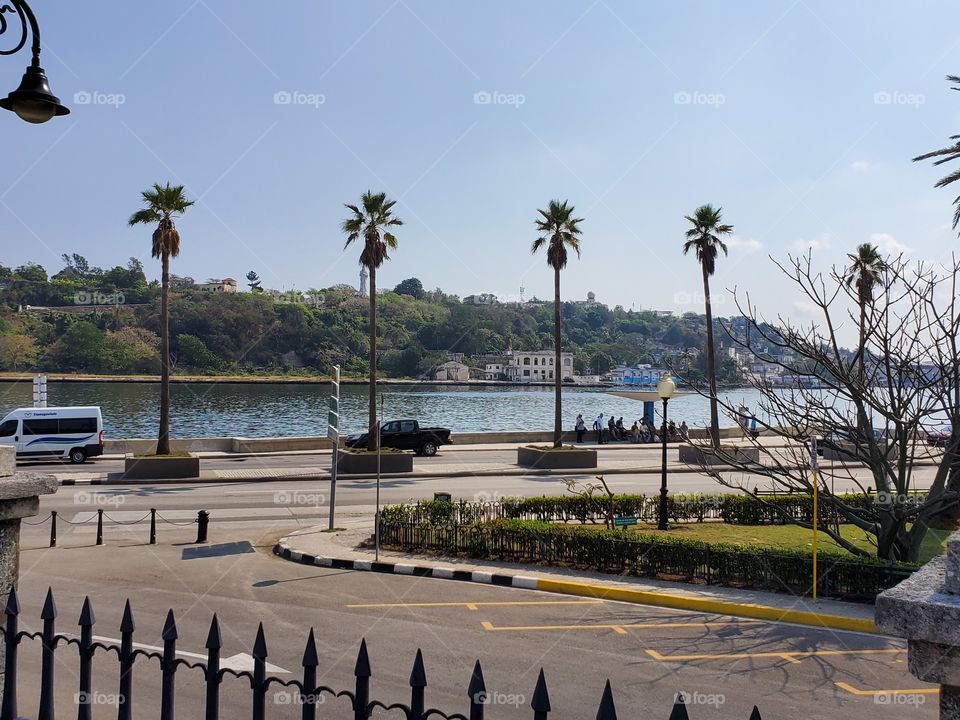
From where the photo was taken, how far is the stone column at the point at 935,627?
2.43 meters

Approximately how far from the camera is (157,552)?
16.6 m

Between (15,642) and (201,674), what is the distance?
5.44m

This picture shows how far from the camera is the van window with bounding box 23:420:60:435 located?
33312 millimetres

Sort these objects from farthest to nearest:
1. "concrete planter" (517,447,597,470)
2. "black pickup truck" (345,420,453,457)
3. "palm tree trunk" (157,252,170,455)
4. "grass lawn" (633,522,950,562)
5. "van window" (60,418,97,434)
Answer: "black pickup truck" (345,420,453,457)
"concrete planter" (517,447,597,470)
"van window" (60,418,97,434)
"palm tree trunk" (157,252,170,455)
"grass lawn" (633,522,950,562)

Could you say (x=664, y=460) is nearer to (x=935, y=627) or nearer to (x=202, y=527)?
(x=202, y=527)

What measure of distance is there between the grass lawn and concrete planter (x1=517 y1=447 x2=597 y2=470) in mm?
14665

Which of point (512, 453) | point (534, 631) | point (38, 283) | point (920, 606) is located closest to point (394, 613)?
point (534, 631)

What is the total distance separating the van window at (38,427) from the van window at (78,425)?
1.35ft

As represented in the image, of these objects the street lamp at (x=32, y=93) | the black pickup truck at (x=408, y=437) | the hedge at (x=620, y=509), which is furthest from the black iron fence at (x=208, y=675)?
the black pickup truck at (x=408, y=437)

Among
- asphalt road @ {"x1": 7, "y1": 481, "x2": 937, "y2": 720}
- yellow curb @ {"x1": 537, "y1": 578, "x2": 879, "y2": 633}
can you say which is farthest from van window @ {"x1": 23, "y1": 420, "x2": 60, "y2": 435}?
yellow curb @ {"x1": 537, "y1": 578, "x2": 879, "y2": 633}

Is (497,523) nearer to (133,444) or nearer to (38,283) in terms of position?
(133,444)

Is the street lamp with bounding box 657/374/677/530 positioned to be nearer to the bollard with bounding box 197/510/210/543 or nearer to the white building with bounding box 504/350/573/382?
the bollard with bounding box 197/510/210/543

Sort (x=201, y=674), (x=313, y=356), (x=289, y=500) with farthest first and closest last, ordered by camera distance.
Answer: (x=313, y=356)
(x=289, y=500)
(x=201, y=674)

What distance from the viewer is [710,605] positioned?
13.1 meters
